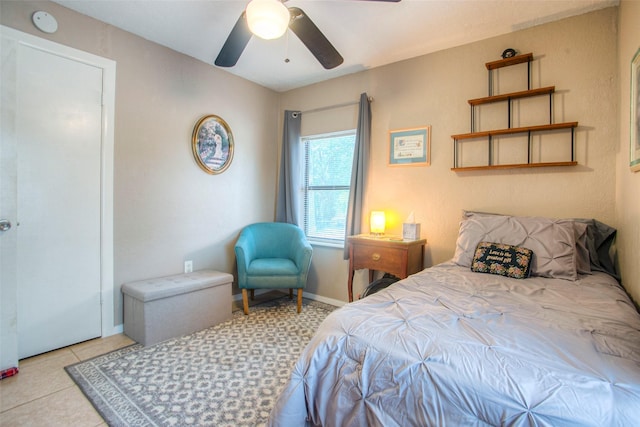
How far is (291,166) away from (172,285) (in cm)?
187

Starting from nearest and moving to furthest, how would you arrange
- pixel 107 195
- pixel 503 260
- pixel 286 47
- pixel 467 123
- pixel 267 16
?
pixel 267 16
pixel 503 260
pixel 107 195
pixel 467 123
pixel 286 47

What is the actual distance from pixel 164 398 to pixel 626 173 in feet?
9.78

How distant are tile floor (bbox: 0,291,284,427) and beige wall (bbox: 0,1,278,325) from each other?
0.44m

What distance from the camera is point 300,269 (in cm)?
307

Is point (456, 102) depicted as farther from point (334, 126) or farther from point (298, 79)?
point (298, 79)

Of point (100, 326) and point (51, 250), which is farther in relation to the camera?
point (100, 326)

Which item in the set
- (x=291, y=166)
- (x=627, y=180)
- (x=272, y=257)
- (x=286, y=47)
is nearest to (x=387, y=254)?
(x=272, y=257)

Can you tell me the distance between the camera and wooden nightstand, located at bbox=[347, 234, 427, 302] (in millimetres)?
2537

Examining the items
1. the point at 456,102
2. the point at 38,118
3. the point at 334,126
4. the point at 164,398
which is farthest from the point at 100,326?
the point at 456,102

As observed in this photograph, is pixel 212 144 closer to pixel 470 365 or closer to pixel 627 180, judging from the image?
pixel 470 365

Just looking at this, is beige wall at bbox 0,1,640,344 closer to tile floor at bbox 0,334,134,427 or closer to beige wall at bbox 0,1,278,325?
beige wall at bbox 0,1,278,325

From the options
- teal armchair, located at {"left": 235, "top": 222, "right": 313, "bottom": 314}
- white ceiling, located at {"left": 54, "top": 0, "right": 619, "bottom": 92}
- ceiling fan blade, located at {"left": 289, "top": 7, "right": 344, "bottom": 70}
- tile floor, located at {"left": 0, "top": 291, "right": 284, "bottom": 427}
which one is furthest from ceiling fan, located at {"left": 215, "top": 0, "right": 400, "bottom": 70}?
tile floor, located at {"left": 0, "top": 291, "right": 284, "bottom": 427}

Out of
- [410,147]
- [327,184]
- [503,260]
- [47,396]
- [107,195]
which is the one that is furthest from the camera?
[327,184]

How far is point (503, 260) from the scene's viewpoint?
190cm
